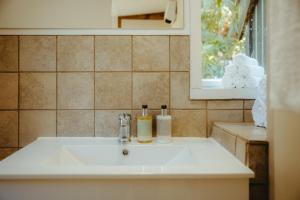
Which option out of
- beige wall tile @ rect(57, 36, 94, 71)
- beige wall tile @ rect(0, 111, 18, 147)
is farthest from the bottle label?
beige wall tile @ rect(0, 111, 18, 147)

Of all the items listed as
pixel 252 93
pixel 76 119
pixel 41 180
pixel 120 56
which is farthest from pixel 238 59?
pixel 41 180

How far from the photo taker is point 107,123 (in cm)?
133

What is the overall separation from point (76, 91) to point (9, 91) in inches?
12.4

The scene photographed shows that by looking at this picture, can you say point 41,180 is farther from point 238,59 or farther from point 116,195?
point 238,59

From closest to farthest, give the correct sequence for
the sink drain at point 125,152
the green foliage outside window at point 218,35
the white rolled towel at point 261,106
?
the white rolled towel at point 261,106, the sink drain at point 125,152, the green foliage outside window at point 218,35

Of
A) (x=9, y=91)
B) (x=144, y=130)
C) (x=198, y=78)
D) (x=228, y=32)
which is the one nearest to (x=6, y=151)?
(x=9, y=91)

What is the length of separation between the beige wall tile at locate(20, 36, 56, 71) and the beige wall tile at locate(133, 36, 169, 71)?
0.39 metres

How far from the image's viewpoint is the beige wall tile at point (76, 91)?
4.33 ft

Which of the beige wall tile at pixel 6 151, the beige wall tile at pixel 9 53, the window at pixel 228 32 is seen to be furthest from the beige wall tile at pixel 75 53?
the window at pixel 228 32

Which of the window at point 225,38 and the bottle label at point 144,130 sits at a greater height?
the window at point 225,38

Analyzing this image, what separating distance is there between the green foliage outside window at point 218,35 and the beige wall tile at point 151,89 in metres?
0.26

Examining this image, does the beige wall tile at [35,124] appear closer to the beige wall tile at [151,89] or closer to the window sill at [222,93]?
the beige wall tile at [151,89]

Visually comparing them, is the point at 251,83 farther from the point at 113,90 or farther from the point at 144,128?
the point at 113,90

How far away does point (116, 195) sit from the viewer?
79cm
